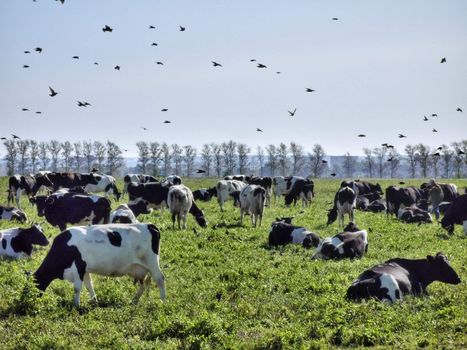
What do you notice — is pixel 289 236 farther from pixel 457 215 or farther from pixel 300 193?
pixel 300 193

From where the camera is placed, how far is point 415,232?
2823cm

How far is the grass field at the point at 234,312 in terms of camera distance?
10555 mm

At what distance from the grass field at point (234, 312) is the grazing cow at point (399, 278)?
0.34m

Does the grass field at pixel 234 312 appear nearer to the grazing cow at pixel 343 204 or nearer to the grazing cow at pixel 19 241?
the grazing cow at pixel 19 241

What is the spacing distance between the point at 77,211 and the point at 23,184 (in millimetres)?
18859

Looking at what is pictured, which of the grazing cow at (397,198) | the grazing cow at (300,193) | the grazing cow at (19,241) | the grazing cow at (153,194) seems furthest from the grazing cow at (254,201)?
the grazing cow at (300,193)

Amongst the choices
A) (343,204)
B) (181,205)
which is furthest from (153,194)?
(343,204)

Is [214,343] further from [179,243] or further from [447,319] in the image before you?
[179,243]

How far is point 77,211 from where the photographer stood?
2575 cm

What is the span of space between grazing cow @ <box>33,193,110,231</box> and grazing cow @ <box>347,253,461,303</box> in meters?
14.2

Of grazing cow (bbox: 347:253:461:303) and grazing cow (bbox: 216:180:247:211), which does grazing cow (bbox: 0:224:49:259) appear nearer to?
grazing cow (bbox: 347:253:461:303)

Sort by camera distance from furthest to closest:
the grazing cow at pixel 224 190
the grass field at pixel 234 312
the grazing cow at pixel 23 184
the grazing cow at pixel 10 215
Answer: the grazing cow at pixel 224 190 → the grazing cow at pixel 23 184 → the grazing cow at pixel 10 215 → the grass field at pixel 234 312

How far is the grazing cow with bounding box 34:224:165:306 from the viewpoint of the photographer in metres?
13.6

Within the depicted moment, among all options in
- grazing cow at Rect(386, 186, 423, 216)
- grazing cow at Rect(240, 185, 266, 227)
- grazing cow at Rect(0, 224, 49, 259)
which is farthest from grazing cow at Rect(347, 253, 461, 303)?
grazing cow at Rect(386, 186, 423, 216)
